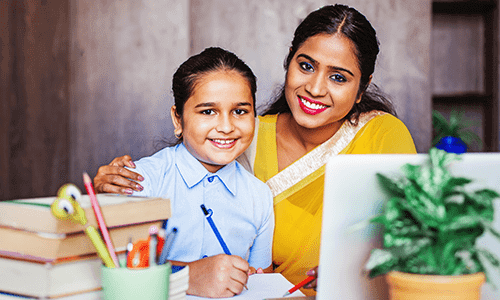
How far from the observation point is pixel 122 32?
2.71 meters

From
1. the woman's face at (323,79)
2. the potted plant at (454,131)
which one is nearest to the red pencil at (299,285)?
the woman's face at (323,79)

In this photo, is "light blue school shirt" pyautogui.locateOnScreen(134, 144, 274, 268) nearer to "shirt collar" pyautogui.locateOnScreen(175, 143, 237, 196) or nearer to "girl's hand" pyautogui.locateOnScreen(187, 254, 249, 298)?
"shirt collar" pyautogui.locateOnScreen(175, 143, 237, 196)

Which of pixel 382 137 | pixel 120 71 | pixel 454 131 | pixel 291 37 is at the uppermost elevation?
pixel 291 37

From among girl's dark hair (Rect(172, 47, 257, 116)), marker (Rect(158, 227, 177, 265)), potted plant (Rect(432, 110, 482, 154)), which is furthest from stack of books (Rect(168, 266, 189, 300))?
potted plant (Rect(432, 110, 482, 154))

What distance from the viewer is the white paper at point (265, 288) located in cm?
81

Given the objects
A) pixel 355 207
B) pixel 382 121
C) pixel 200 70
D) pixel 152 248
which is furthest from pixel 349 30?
pixel 152 248

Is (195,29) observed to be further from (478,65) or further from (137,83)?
(478,65)

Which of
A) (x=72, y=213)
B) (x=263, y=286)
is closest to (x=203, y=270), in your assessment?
(x=263, y=286)

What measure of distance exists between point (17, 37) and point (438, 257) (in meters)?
1.87

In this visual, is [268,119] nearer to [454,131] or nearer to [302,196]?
[302,196]

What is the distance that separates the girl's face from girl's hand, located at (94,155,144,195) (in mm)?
161

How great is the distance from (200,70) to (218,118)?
0.14 meters

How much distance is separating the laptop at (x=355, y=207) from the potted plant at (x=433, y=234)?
0.05m

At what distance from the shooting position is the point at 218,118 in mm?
1109
